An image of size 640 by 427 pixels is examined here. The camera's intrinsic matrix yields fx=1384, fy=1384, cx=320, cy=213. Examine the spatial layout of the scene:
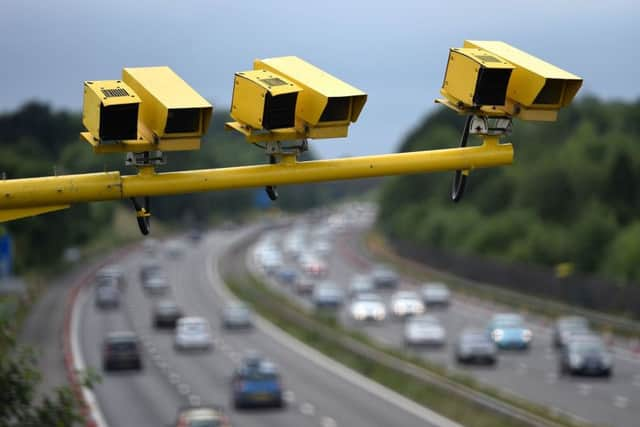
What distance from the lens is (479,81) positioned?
32.3ft

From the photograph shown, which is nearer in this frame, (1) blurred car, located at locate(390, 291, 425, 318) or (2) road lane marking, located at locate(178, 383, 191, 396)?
(2) road lane marking, located at locate(178, 383, 191, 396)

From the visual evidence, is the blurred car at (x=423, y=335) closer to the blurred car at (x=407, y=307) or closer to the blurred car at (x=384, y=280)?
the blurred car at (x=407, y=307)

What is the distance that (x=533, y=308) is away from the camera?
2707 inches

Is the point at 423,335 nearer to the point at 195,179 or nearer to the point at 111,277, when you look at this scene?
the point at 111,277

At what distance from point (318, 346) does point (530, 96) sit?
1902 inches

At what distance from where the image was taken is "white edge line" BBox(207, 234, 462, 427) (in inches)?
1447

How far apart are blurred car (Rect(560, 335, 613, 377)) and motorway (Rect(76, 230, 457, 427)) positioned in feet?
20.4

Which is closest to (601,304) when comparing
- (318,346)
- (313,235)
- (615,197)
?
(318,346)

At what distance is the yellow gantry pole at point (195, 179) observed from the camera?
9.28 metres

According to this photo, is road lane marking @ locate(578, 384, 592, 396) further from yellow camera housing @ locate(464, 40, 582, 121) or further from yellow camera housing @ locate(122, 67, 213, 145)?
yellow camera housing @ locate(122, 67, 213, 145)

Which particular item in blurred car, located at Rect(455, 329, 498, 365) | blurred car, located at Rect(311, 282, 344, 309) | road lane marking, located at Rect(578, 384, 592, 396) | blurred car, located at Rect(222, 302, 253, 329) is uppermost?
road lane marking, located at Rect(578, 384, 592, 396)

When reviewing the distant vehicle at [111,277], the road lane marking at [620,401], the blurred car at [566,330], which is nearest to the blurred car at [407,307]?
the blurred car at [566,330]

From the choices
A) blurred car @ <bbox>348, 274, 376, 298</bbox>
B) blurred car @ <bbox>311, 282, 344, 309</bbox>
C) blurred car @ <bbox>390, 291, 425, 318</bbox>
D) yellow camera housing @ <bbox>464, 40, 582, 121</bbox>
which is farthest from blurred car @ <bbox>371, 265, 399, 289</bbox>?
yellow camera housing @ <bbox>464, 40, 582, 121</bbox>

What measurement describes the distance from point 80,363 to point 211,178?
44405 mm
